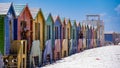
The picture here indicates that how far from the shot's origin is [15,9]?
21594mm

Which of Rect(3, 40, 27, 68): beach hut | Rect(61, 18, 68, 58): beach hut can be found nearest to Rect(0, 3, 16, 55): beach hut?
Rect(3, 40, 27, 68): beach hut

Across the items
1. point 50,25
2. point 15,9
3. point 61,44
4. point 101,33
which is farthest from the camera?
point 101,33

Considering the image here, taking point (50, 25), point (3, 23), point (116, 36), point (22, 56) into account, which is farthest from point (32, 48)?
point (116, 36)

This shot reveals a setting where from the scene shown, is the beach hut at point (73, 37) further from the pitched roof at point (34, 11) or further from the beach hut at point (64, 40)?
the pitched roof at point (34, 11)

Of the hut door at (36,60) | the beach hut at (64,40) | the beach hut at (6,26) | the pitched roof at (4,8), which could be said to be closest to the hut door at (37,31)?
the hut door at (36,60)

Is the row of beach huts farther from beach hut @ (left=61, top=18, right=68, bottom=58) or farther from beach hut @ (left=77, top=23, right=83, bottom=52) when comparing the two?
beach hut @ (left=77, top=23, right=83, bottom=52)

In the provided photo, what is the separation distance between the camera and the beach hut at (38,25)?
24953 millimetres

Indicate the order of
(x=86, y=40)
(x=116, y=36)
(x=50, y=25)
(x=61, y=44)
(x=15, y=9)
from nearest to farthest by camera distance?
(x=15, y=9) < (x=50, y=25) < (x=61, y=44) < (x=86, y=40) < (x=116, y=36)

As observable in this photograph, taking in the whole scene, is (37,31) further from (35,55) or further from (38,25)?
(35,55)

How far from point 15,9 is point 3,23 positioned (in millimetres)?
2884

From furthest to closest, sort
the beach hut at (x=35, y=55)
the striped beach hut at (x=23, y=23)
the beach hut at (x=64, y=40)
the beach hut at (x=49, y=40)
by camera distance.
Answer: the beach hut at (x=64, y=40) → the beach hut at (x=49, y=40) → the beach hut at (x=35, y=55) → the striped beach hut at (x=23, y=23)

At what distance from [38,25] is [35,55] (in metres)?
3.22

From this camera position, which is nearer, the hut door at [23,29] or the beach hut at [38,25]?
the hut door at [23,29]

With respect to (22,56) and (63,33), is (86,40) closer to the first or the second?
(63,33)
